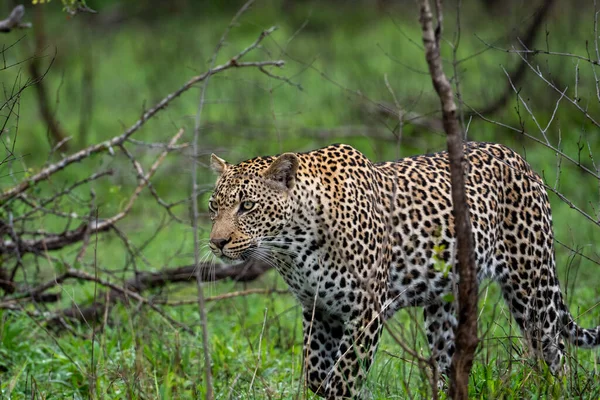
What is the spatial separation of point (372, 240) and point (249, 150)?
144cm

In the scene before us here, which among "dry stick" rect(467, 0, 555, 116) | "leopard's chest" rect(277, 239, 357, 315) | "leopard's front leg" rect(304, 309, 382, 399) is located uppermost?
"dry stick" rect(467, 0, 555, 116)

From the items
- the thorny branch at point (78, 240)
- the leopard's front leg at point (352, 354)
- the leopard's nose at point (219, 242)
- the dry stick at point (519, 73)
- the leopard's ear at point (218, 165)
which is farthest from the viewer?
the dry stick at point (519, 73)

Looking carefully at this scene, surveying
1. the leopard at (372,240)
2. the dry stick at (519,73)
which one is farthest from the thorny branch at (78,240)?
the dry stick at (519,73)

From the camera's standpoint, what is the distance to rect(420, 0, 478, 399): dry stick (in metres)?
3.51

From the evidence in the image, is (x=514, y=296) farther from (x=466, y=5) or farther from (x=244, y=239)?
(x=466, y=5)

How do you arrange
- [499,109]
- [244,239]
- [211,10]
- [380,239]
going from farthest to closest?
[211,10] → [499,109] → [380,239] → [244,239]

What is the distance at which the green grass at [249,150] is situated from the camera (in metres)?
5.32

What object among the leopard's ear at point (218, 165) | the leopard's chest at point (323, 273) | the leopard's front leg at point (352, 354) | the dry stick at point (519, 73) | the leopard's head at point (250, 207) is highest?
the dry stick at point (519, 73)

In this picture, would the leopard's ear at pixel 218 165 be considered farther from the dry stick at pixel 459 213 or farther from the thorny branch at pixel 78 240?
the dry stick at pixel 459 213

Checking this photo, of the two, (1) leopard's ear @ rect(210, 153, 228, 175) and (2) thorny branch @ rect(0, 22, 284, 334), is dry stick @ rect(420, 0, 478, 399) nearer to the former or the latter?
(1) leopard's ear @ rect(210, 153, 228, 175)

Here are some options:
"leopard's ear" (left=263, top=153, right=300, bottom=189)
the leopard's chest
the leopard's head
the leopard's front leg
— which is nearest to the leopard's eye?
the leopard's head

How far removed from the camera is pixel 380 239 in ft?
17.4

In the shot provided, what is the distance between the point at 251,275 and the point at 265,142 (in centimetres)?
641

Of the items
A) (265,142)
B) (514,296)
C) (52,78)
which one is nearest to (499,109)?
(265,142)
